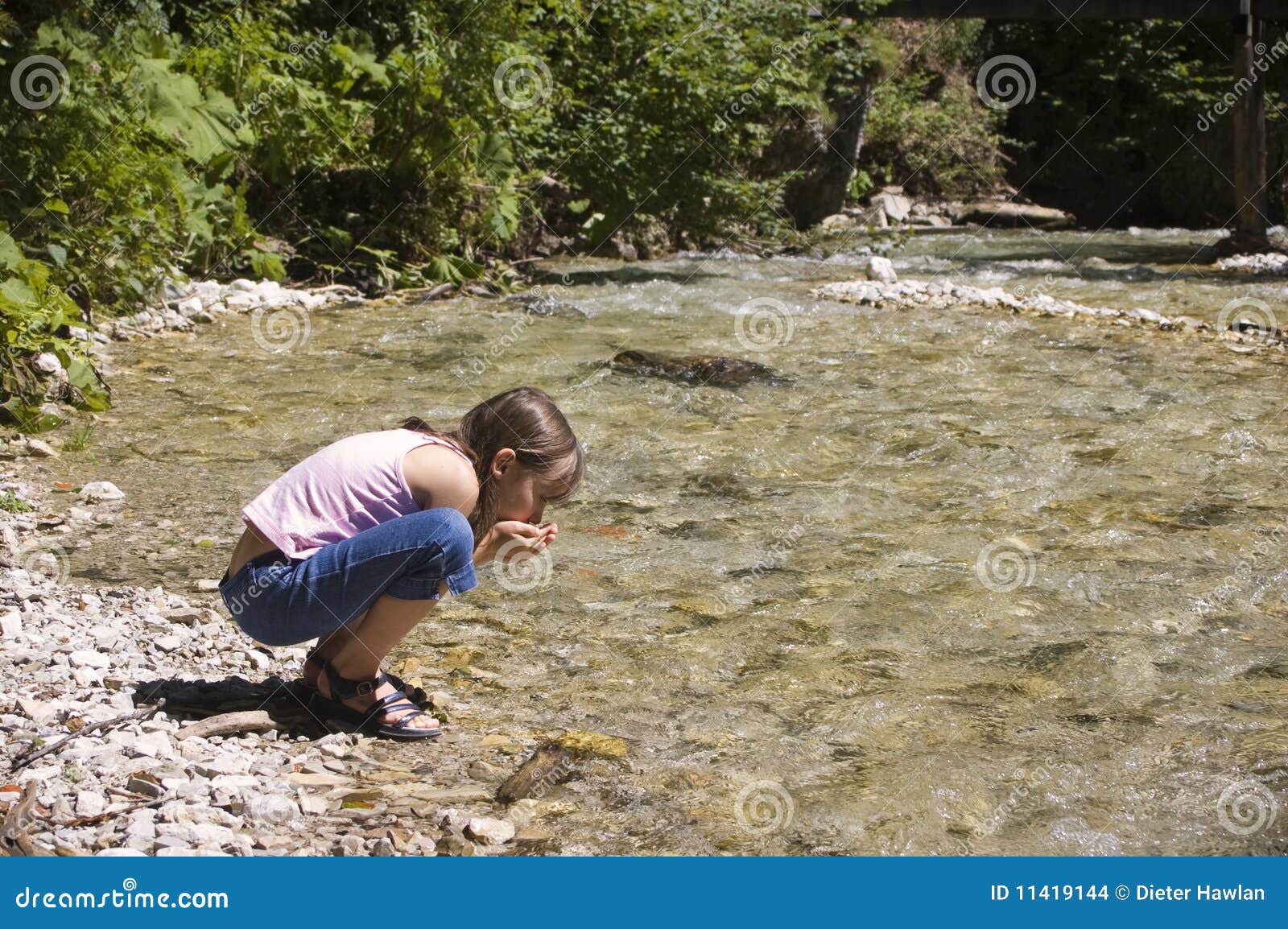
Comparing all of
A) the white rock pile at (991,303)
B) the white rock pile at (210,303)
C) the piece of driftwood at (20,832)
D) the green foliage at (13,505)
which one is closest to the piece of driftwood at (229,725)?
the piece of driftwood at (20,832)

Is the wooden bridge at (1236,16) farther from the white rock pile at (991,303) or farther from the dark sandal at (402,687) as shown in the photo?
the dark sandal at (402,687)

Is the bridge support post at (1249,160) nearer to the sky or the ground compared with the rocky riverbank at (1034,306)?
nearer to the sky

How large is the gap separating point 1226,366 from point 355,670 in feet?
22.2

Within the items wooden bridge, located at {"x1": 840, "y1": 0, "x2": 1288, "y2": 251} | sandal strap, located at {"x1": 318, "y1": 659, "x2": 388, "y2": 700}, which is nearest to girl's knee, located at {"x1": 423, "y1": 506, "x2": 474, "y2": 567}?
sandal strap, located at {"x1": 318, "y1": 659, "x2": 388, "y2": 700}

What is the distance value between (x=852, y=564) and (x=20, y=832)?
9.51ft

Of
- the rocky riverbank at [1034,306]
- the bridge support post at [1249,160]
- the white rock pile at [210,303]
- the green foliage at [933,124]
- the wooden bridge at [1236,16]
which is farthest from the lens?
the green foliage at [933,124]

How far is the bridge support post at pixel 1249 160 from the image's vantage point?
1367cm

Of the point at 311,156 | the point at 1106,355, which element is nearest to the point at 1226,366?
the point at 1106,355

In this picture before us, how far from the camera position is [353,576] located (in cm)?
287

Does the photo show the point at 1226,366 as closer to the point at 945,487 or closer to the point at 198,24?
the point at 945,487

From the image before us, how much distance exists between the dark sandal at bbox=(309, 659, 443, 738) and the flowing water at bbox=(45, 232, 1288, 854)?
0.80 ft

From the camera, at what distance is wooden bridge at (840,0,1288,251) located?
42.7ft

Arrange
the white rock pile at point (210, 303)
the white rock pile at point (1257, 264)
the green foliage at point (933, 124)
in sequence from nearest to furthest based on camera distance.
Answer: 1. the white rock pile at point (210, 303)
2. the white rock pile at point (1257, 264)
3. the green foliage at point (933, 124)

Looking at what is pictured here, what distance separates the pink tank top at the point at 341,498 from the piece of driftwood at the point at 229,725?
422mm
